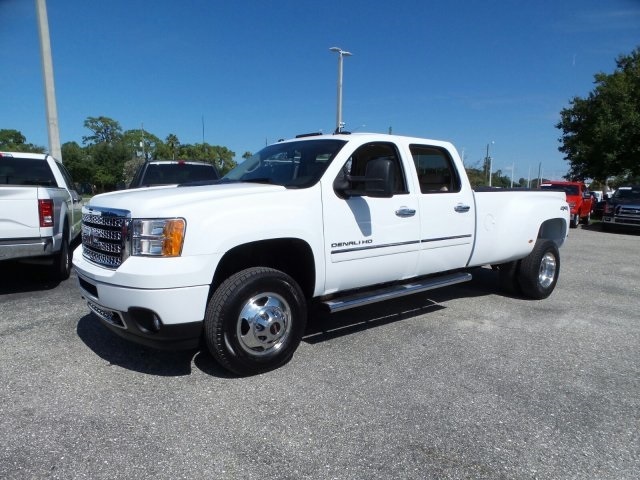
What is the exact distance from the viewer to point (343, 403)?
10.6 feet

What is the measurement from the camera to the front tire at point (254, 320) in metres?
3.38

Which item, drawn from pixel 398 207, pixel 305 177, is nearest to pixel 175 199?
pixel 305 177

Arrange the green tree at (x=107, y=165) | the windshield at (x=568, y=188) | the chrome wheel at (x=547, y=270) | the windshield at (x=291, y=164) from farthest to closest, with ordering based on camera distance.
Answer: the green tree at (x=107, y=165) → the windshield at (x=568, y=188) → the chrome wheel at (x=547, y=270) → the windshield at (x=291, y=164)

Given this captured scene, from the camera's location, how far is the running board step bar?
397cm

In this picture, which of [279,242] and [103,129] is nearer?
[279,242]

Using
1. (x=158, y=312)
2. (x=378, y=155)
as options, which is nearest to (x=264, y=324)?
(x=158, y=312)

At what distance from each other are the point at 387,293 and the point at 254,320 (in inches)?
54.3

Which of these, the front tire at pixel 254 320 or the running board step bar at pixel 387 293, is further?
the running board step bar at pixel 387 293

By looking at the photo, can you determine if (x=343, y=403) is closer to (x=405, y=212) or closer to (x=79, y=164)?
(x=405, y=212)

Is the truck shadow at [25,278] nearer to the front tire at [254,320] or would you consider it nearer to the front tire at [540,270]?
the front tire at [254,320]

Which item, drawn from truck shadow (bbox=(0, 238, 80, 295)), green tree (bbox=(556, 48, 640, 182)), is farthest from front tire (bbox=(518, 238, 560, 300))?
green tree (bbox=(556, 48, 640, 182))

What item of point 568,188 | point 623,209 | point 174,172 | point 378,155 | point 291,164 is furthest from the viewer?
point 568,188

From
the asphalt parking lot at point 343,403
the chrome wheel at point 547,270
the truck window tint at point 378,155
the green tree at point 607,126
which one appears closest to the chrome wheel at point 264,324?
the asphalt parking lot at point 343,403

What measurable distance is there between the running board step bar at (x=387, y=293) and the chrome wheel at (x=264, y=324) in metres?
0.43
